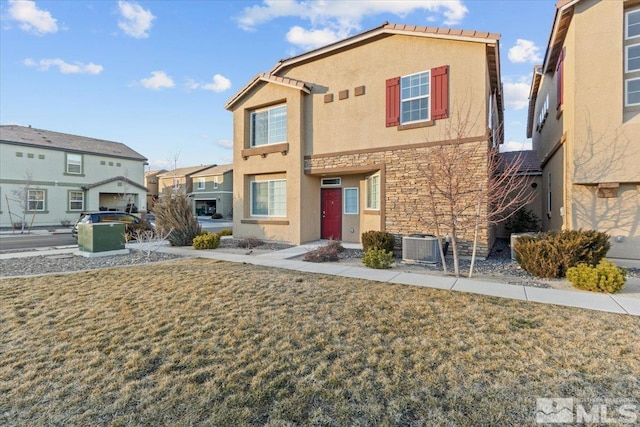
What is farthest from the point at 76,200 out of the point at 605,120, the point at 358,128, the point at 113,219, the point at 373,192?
the point at 605,120

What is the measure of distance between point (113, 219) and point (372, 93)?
14326 mm

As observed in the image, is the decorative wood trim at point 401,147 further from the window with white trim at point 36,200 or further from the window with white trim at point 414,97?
the window with white trim at point 36,200

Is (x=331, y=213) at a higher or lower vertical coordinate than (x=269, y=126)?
lower

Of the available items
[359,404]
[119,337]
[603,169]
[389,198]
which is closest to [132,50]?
[389,198]

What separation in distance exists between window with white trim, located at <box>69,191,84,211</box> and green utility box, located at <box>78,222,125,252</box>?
835 inches

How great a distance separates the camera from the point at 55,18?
34.9 feet

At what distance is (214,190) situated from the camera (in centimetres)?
4350

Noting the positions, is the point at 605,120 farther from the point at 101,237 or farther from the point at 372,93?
the point at 101,237

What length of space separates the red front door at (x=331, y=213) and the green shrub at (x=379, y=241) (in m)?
3.59

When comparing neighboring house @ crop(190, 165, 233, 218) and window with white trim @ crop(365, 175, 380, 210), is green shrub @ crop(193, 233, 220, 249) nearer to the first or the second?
window with white trim @ crop(365, 175, 380, 210)

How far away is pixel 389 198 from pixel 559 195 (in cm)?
572

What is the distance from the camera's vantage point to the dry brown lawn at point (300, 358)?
296cm

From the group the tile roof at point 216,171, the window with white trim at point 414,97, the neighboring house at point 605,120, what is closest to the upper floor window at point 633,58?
the neighboring house at point 605,120

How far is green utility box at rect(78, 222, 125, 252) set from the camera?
11703 mm
